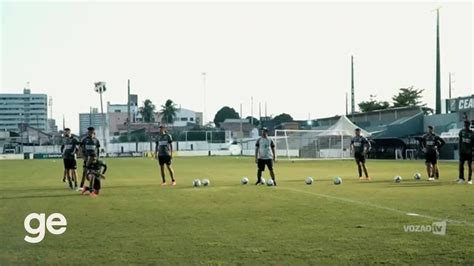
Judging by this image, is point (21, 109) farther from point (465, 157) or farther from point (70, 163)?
point (465, 157)

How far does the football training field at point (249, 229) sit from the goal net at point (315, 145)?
47.3 metres

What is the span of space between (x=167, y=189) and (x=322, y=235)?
1071 cm

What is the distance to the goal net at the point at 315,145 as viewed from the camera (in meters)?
65.6

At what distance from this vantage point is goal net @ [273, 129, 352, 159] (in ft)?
215

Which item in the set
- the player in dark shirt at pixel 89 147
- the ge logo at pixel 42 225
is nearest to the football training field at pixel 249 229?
the ge logo at pixel 42 225

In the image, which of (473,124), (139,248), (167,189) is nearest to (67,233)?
(139,248)

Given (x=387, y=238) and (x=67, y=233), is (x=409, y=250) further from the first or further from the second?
(x=67, y=233)

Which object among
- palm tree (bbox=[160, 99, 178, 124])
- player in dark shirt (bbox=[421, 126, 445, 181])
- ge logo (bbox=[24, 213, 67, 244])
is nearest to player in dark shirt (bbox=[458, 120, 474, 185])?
player in dark shirt (bbox=[421, 126, 445, 181])

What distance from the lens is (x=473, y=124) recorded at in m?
21.5

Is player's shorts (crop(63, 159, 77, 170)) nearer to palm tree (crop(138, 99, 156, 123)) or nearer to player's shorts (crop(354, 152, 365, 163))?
player's shorts (crop(354, 152, 365, 163))

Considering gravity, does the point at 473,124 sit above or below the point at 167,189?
above

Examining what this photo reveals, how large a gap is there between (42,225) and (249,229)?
392 cm

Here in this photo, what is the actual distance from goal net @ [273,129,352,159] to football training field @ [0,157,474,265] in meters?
47.3

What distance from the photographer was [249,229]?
10281 millimetres
